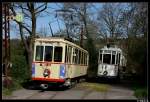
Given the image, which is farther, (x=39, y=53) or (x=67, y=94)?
(x=39, y=53)

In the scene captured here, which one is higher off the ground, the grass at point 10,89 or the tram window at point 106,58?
the tram window at point 106,58

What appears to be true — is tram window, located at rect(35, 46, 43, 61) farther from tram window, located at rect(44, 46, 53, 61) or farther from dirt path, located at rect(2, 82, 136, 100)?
dirt path, located at rect(2, 82, 136, 100)

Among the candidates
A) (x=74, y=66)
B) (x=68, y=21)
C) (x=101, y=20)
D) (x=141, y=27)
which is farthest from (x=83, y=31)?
(x=74, y=66)

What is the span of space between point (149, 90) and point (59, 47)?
650cm

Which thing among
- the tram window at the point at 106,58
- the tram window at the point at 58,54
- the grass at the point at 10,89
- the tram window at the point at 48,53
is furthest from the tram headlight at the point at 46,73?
the tram window at the point at 106,58

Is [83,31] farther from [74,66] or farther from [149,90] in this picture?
[149,90]

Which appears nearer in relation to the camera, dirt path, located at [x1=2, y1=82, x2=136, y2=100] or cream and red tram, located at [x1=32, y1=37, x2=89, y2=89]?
dirt path, located at [x1=2, y1=82, x2=136, y2=100]

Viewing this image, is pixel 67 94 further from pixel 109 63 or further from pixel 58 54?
pixel 109 63

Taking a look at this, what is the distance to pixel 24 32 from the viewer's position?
120 feet

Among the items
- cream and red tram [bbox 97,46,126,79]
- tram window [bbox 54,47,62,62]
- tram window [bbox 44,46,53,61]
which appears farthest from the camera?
cream and red tram [bbox 97,46,126,79]

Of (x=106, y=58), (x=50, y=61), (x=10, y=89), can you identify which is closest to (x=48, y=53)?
(x=50, y=61)

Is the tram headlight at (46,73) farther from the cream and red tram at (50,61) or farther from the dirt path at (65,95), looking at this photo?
the dirt path at (65,95)

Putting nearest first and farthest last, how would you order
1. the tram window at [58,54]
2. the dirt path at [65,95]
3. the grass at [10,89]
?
the dirt path at [65,95] → the grass at [10,89] → the tram window at [58,54]

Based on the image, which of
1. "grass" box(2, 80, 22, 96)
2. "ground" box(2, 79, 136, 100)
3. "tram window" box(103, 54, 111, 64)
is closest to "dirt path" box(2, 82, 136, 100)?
"ground" box(2, 79, 136, 100)
